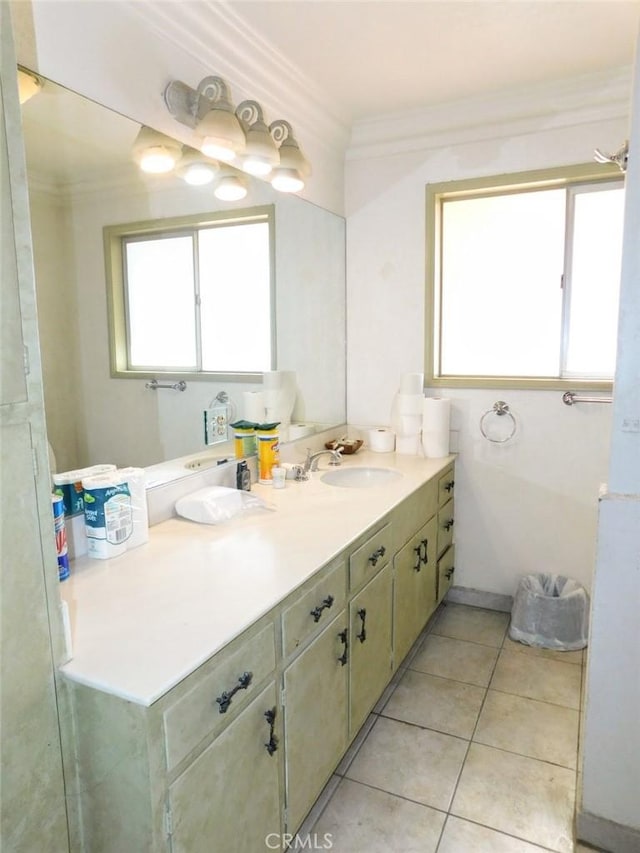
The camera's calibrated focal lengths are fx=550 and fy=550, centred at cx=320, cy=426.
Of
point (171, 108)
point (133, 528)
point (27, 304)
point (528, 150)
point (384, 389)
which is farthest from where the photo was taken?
point (384, 389)

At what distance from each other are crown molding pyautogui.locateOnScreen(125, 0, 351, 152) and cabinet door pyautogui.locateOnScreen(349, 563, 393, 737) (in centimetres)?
181

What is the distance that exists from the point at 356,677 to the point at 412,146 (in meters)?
2.47

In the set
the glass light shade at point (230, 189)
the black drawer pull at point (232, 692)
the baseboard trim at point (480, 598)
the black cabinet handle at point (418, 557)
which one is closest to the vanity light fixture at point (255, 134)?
the glass light shade at point (230, 189)

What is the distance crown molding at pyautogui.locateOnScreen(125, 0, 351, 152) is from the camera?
5.61ft

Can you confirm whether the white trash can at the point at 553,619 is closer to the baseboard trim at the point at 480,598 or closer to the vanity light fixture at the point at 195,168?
the baseboard trim at the point at 480,598

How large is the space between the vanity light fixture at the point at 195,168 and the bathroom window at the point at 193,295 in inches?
5.2

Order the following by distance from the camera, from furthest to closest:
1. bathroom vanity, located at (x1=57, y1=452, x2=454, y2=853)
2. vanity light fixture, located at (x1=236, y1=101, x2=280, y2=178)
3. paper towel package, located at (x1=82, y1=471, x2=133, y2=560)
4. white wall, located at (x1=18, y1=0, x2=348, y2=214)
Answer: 1. vanity light fixture, located at (x1=236, y1=101, x2=280, y2=178)
2. paper towel package, located at (x1=82, y1=471, x2=133, y2=560)
3. white wall, located at (x1=18, y1=0, x2=348, y2=214)
4. bathroom vanity, located at (x1=57, y1=452, x2=454, y2=853)

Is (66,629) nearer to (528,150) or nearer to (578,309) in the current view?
(578,309)

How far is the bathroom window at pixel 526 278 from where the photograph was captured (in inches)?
101

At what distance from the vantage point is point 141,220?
1810mm

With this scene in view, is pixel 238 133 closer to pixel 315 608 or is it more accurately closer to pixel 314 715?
pixel 315 608

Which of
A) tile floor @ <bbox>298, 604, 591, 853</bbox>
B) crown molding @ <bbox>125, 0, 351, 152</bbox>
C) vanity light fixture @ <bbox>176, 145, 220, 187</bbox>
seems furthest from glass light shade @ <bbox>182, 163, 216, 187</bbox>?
tile floor @ <bbox>298, 604, 591, 853</bbox>

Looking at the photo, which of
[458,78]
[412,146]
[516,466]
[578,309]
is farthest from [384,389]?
[458,78]

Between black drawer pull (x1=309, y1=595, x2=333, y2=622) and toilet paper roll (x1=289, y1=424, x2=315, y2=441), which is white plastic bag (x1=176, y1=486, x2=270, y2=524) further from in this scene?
toilet paper roll (x1=289, y1=424, x2=315, y2=441)
